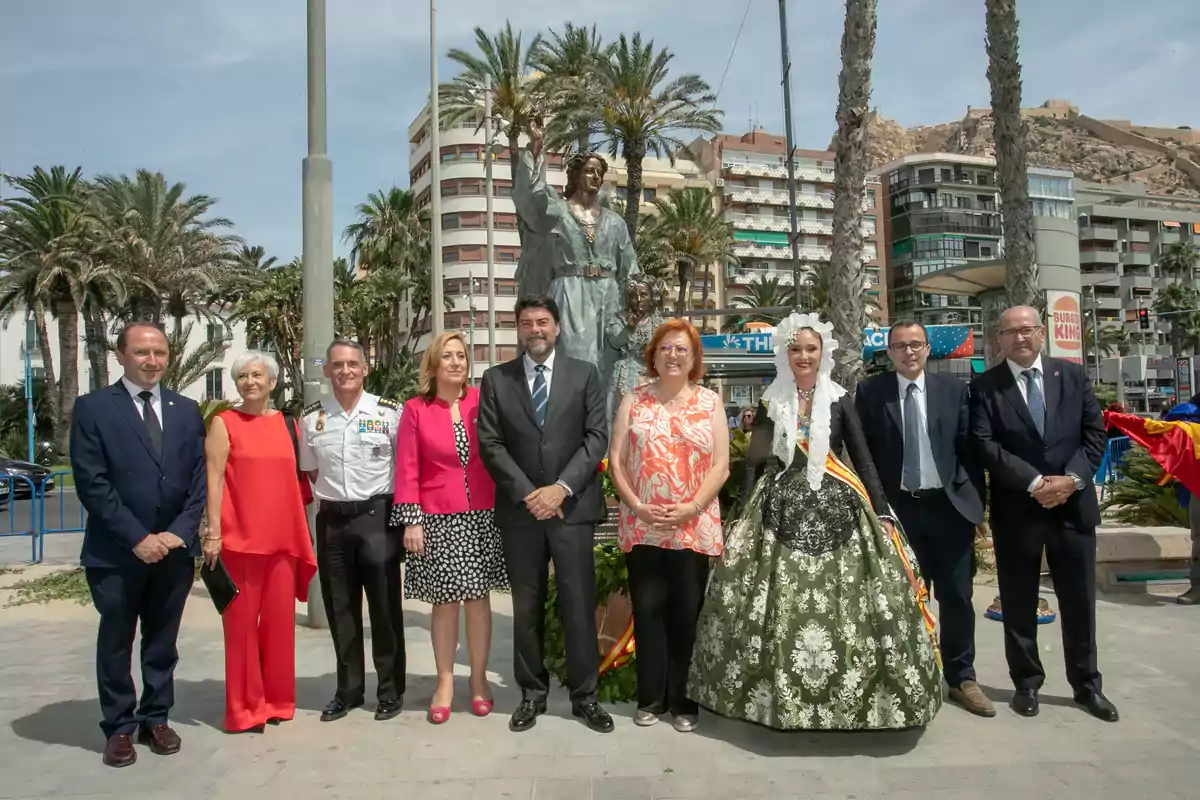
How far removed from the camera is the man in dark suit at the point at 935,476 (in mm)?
4711

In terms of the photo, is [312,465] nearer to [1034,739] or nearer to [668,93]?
[1034,739]

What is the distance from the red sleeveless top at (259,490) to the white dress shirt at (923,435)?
10.1 ft

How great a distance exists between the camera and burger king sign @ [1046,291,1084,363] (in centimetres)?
927

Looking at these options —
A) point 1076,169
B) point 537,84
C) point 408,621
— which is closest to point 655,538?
point 408,621

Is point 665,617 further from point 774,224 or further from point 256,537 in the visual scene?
point 774,224

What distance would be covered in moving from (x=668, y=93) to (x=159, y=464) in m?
27.0

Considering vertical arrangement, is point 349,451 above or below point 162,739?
above

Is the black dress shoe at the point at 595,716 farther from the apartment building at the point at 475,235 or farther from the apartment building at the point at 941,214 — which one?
the apartment building at the point at 941,214

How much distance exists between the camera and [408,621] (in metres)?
7.18

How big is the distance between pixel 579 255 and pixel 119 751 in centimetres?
386

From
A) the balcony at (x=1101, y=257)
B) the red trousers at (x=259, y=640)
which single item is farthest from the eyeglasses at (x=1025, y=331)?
the balcony at (x=1101, y=257)

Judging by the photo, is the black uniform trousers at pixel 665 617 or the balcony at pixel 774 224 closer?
the black uniform trousers at pixel 665 617

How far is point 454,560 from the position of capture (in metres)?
4.56

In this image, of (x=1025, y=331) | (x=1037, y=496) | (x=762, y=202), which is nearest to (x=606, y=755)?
(x=1037, y=496)
